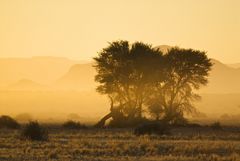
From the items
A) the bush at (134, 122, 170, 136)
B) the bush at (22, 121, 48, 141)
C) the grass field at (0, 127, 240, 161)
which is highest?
the bush at (134, 122, 170, 136)

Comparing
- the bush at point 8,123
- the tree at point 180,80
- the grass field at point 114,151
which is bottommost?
the grass field at point 114,151

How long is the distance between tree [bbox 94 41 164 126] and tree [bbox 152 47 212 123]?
1.56m

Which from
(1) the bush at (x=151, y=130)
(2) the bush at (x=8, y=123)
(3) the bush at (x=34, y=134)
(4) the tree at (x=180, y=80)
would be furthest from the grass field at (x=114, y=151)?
(4) the tree at (x=180, y=80)

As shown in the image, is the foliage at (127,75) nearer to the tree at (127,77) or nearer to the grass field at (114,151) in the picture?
the tree at (127,77)

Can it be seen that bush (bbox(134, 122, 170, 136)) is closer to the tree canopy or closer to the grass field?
the grass field

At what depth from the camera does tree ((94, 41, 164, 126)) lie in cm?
7981

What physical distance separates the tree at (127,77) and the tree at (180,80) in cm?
156

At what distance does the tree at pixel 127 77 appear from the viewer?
79.8 meters

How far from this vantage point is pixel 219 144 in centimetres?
4638

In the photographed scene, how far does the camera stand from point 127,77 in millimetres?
80000

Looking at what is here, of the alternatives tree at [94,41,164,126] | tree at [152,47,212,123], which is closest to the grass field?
tree at [94,41,164,126]

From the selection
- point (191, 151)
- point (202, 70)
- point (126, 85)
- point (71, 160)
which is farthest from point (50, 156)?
point (202, 70)

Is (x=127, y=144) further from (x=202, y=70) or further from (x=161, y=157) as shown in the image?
(x=202, y=70)

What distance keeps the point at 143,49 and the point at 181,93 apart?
715 centimetres
